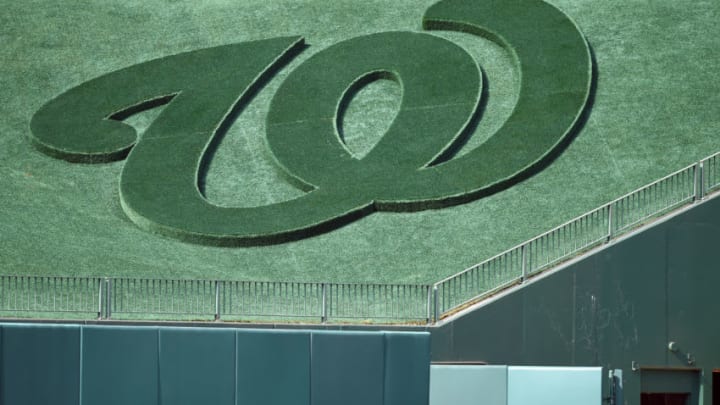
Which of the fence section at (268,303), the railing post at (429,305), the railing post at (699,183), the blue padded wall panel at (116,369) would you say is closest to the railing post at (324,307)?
the fence section at (268,303)

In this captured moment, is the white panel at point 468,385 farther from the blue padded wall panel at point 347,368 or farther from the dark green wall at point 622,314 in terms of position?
the dark green wall at point 622,314

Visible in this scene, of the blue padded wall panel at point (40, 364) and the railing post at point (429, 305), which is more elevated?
the railing post at point (429, 305)

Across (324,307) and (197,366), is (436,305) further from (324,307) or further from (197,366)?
(197,366)

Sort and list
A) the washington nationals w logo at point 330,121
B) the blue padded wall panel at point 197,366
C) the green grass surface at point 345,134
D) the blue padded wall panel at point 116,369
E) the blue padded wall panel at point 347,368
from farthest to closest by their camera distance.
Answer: the washington nationals w logo at point 330,121 < the green grass surface at point 345,134 < the blue padded wall panel at point 347,368 < the blue padded wall panel at point 197,366 < the blue padded wall panel at point 116,369

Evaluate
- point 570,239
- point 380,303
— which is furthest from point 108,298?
point 570,239

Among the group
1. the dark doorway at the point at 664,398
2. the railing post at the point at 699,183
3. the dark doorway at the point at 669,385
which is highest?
the railing post at the point at 699,183

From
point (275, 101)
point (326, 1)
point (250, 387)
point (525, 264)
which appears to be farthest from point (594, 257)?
point (326, 1)
